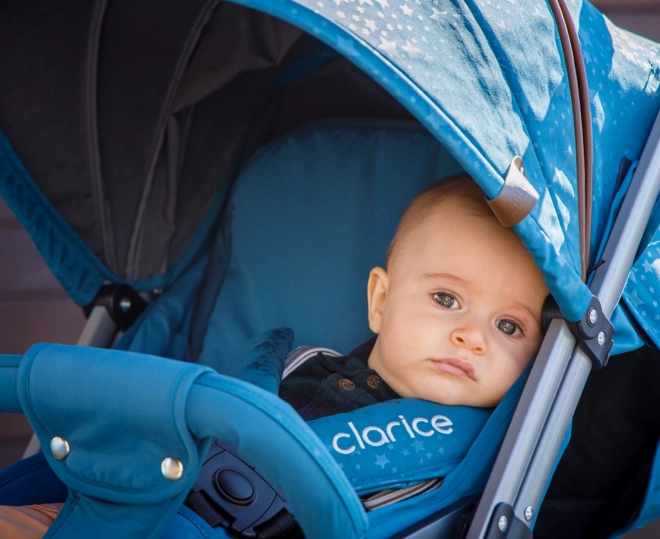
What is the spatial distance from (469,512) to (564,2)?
2.30ft

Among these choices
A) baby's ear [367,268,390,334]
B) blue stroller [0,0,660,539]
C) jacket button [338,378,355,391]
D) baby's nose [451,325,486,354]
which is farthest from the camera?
baby's ear [367,268,390,334]

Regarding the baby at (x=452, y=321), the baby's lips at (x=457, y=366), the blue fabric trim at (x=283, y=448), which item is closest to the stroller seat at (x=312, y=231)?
the baby at (x=452, y=321)

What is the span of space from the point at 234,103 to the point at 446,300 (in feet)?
2.32

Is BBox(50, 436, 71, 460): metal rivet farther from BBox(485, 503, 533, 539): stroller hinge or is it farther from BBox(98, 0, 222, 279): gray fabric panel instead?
BBox(98, 0, 222, 279): gray fabric panel

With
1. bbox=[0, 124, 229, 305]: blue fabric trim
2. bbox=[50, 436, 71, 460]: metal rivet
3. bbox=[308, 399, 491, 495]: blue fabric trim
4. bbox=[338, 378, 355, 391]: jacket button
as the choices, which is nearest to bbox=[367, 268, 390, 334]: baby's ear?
bbox=[338, 378, 355, 391]: jacket button

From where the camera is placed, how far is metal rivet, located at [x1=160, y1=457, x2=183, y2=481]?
79cm

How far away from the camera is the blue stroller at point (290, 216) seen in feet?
2.60

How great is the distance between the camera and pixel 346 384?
1.22 meters

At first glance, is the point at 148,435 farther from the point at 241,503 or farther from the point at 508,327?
the point at 508,327

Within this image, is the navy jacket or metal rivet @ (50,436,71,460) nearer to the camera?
metal rivet @ (50,436,71,460)

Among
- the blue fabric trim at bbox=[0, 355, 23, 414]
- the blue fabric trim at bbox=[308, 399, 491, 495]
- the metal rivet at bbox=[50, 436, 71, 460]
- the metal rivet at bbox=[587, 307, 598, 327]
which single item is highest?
the blue fabric trim at bbox=[0, 355, 23, 414]

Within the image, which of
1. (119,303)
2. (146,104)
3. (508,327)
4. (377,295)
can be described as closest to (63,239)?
(119,303)

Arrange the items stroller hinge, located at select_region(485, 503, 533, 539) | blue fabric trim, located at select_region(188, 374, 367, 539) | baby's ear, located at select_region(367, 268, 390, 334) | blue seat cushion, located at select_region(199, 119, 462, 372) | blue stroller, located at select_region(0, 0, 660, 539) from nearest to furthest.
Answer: blue fabric trim, located at select_region(188, 374, 367, 539) → blue stroller, located at select_region(0, 0, 660, 539) → stroller hinge, located at select_region(485, 503, 533, 539) → baby's ear, located at select_region(367, 268, 390, 334) → blue seat cushion, located at select_region(199, 119, 462, 372)

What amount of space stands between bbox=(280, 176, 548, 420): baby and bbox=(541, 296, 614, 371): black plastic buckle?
9 centimetres
